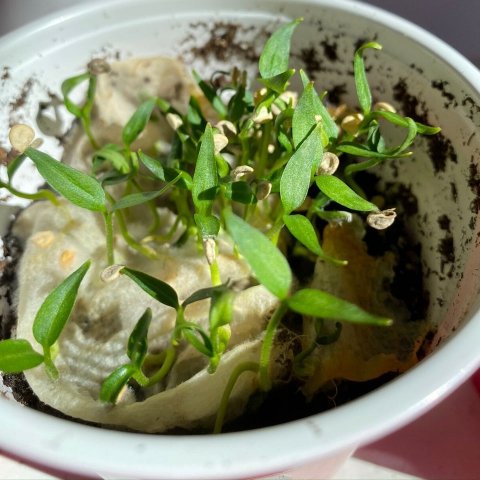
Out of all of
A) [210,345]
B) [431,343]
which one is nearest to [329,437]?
[210,345]

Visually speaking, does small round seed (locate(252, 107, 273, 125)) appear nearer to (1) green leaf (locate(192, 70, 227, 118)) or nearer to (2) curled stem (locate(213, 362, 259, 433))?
(1) green leaf (locate(192, 70, 227, 118))

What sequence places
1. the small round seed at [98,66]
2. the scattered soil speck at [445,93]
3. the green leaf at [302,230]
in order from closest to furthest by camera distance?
the green leaf at [302,230]
the scattered soil speck at [445,93]
the small round seed at [98,66]

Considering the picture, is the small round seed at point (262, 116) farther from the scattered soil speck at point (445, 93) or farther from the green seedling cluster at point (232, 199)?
the scattered soil speck at point (445, 93)

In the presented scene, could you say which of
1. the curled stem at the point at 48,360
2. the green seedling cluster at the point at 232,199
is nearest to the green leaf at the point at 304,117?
the green seedling cluster at the point at 232,199

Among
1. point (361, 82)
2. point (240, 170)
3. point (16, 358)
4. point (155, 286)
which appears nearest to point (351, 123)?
point (361, 82)

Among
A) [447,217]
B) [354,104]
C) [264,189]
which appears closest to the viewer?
[264,189]

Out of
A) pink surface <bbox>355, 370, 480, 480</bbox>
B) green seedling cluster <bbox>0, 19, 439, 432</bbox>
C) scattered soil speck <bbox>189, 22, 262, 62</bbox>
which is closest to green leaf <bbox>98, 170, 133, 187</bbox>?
green seedling cluster <bbox>0, 19, 439, 432</bbox>

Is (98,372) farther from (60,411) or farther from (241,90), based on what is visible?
(241,90)

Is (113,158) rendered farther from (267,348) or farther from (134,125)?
(267,348)
